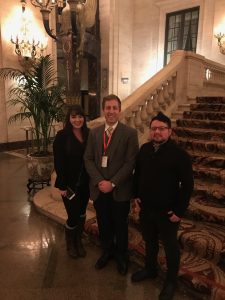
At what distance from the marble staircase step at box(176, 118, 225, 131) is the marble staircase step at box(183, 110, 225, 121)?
14 cm

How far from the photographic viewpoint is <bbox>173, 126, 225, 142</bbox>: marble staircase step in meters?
4.13

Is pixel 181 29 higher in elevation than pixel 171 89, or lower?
higher

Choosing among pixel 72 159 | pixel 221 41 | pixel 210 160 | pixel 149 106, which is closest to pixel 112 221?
pixel 72 159

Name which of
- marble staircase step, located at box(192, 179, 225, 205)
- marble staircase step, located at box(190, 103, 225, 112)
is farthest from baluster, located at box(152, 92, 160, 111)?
marble staircase step, located at box(192, 179, 225, 205)

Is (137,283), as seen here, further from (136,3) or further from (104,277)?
(136,3)

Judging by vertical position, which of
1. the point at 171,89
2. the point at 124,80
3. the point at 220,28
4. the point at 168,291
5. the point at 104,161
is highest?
the point at 220,28

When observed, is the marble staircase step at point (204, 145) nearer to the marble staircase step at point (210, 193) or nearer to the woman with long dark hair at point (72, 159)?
the marble staircase step at point (210, 193)

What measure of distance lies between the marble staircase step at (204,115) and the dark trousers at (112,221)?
2.95m

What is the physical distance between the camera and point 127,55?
11.2 meters

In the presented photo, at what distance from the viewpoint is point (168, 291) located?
6.95 ft

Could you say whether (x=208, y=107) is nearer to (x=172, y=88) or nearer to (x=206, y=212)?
(x=172, y=88)

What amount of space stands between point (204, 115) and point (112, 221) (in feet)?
10.1

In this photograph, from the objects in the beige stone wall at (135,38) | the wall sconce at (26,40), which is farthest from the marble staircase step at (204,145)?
the beige stone wall at (135,38)

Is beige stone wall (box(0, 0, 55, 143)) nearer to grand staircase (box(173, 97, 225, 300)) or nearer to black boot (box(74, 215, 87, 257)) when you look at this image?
grand staircase (box(173, 97, 225, 300))
